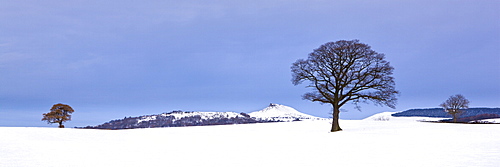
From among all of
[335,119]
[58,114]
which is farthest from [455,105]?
[58,114]

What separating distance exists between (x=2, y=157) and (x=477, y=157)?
67.1 ft

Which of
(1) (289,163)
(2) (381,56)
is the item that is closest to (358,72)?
(2) (381,56)

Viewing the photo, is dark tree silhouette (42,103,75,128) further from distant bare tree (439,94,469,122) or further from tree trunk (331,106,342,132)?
distant bare tree (439,94,469,122)

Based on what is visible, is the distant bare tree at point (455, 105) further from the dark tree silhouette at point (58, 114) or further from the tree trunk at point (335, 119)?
the dark tree silhouette at point (58, 114)

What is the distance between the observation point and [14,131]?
89.2 ft

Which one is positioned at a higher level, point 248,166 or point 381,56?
point 381,56

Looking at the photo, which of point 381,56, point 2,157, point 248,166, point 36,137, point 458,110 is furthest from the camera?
point 458,110

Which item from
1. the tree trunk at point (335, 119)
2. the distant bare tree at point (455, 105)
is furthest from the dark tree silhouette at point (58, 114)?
the distant bare tree at point (455, 105)

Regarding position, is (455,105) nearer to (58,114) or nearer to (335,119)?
(335,119)

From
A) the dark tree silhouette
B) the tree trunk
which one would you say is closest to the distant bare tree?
the tree trunk

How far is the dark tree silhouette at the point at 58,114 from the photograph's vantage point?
38.6 m

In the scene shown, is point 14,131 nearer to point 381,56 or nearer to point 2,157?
point 2,157

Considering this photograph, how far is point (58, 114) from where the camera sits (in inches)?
1528

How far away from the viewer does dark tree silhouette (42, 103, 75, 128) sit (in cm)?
3856
